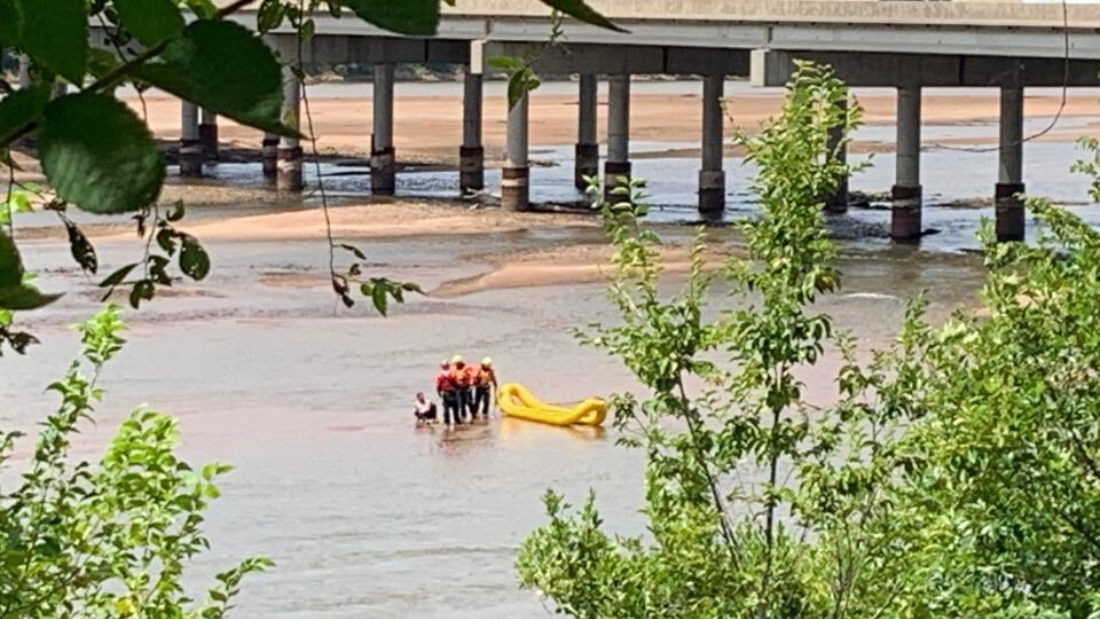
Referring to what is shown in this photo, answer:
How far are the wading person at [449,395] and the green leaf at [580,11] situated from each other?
2339 centimetres

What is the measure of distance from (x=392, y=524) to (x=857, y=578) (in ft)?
41.9

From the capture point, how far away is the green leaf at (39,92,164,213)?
0.97 m

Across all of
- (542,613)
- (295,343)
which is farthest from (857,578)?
(295,343)

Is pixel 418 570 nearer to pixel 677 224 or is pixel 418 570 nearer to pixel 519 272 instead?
pixel 519 272

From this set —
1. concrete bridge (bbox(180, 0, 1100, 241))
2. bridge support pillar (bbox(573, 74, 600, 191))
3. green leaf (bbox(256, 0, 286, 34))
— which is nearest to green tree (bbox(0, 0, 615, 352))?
green leaf (bbox(256, 0, 286, 34))

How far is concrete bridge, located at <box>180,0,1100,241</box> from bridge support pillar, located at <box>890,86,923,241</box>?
0.09 ft

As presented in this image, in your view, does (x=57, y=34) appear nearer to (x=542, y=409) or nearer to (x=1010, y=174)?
(x=542, y=409)

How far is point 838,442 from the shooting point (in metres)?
7.73

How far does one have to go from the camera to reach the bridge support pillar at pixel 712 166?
158 ft

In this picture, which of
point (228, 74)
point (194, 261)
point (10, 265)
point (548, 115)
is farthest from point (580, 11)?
point (548, 115)

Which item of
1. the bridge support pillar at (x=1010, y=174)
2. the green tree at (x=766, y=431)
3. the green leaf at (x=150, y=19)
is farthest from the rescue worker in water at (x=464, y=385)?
the green leaf at (x=150, y=19)

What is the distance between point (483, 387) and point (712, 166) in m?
24.3

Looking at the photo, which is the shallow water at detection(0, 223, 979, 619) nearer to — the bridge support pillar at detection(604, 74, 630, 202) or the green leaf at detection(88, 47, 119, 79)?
the bridge support pillar at detection(604, 74, 630, 202)

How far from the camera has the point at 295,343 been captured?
2942 cm
